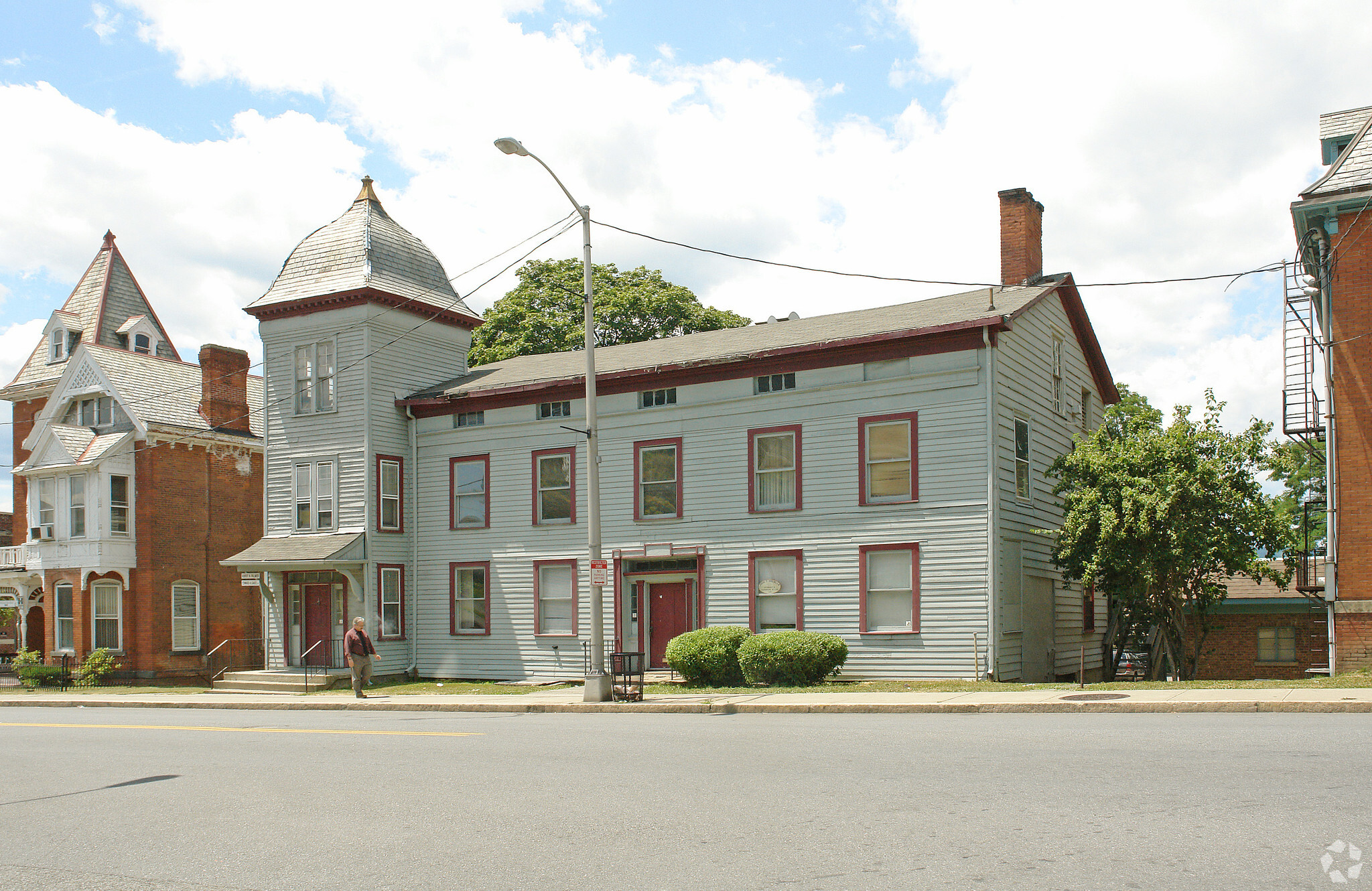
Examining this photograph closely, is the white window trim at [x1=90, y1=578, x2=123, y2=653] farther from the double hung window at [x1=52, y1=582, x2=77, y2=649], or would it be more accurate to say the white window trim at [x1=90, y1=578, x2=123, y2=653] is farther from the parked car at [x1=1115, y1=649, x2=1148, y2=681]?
the parked car at [x1=1115, y1=649, x2=1148, y2=681]

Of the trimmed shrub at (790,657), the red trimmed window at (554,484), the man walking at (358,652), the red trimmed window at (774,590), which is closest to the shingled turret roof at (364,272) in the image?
the red trimmed window at (554,484)

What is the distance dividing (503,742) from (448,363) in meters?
19.0

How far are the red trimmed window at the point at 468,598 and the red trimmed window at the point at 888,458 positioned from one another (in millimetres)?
10228

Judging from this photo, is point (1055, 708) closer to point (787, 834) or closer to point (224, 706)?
point (787, 834)

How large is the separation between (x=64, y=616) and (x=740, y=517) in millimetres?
22391

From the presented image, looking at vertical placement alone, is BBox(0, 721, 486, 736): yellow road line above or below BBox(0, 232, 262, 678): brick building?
below

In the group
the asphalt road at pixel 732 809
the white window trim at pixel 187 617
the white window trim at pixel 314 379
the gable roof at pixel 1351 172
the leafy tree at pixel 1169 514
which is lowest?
the white window trim at pixel 187 617

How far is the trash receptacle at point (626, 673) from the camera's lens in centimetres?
1867

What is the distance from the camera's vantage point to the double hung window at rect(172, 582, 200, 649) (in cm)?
3284

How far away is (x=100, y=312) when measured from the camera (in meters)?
38.6

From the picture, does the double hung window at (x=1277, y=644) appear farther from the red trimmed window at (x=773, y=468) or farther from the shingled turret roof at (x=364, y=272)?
the shingled turret roof at (x=364, y=272)

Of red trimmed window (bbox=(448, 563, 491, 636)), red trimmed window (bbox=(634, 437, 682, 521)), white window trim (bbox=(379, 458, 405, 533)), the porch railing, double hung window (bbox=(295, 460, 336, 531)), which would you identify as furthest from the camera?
the porch railing

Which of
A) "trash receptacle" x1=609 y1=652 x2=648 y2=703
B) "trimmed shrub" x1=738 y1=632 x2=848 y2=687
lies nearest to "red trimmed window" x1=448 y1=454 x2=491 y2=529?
"trash receptacle" x1=609 y1=652 x2=648 y2=703

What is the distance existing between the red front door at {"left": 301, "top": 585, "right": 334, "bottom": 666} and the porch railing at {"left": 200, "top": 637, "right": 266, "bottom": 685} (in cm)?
530
